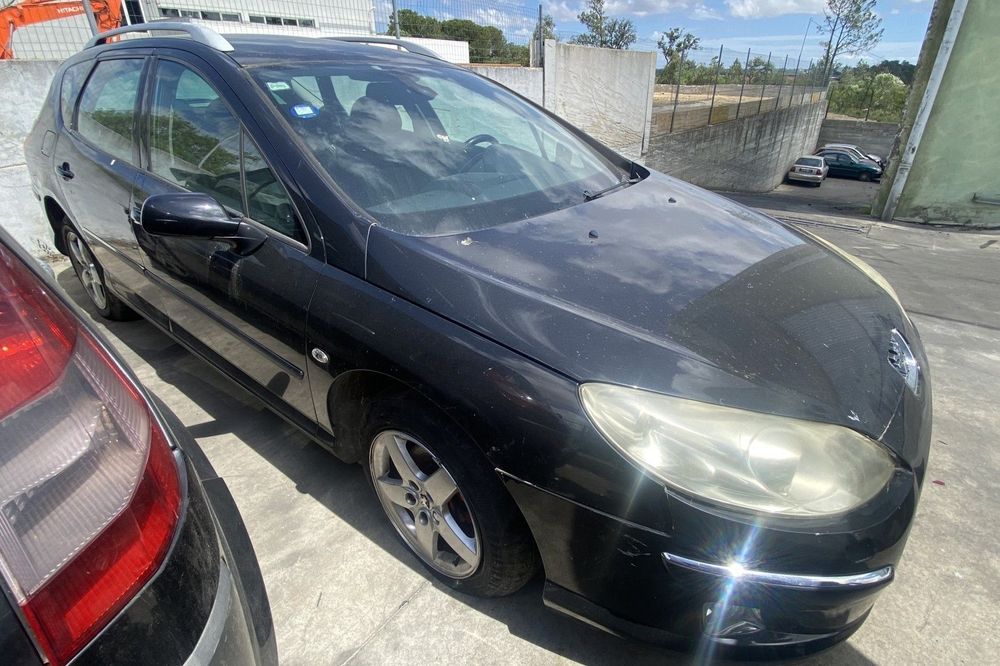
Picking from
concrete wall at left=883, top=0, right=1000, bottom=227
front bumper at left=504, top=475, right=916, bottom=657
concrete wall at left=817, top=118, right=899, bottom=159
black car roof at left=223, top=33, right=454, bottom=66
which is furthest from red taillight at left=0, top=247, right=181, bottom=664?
concrete wall at left=817, top=118, right=899, bottom=159

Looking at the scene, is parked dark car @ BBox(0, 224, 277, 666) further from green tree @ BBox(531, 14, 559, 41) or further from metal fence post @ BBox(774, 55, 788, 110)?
metal fence post @ BBox(774, 55, 788, 110)

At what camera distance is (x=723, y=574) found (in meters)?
1.23

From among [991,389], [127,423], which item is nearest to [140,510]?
[127,423]

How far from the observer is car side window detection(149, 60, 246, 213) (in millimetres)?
2064

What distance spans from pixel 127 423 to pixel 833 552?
145cm

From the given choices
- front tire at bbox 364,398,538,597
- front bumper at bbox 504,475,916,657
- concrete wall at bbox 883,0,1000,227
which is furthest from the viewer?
concrete wall at bbox 883,0,1000,227

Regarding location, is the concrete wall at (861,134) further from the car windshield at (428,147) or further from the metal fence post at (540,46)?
the car windshield at (428,147)

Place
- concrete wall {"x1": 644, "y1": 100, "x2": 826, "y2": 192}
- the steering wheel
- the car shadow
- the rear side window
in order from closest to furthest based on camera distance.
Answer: the car shadow → the steering wheel → the rear side window → concrete wall {"x1": 644, "y1": 100, "x2": 826, "y2": 192}

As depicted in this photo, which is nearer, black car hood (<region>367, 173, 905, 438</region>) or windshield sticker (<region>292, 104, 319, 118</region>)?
black car hood (<region>367, 173, 905, 438</region>)

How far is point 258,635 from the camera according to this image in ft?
3.55

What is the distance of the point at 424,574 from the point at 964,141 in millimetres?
10182

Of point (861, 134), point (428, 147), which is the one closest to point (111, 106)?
point (428, 147)

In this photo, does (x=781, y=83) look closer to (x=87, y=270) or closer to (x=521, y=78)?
(x=521, y=78)

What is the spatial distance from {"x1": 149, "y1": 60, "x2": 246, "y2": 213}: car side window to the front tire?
106 cm
